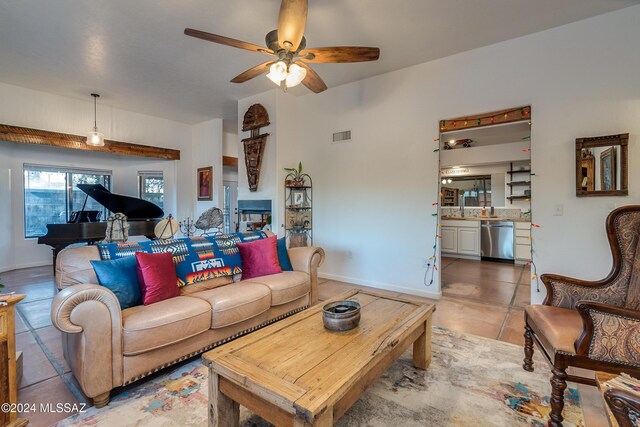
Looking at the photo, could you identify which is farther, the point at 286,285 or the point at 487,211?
the point at 487,211

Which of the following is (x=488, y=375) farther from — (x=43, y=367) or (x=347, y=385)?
(x=43, y=367)

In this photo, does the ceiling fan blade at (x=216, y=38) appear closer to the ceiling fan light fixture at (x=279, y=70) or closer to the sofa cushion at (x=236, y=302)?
the ceiling fan light fixture at (x=279, y=70)

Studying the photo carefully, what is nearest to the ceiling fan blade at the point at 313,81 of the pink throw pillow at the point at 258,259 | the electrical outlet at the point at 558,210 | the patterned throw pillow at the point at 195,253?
the pink throw pillow at the point at 258,259

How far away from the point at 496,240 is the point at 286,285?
205 inches

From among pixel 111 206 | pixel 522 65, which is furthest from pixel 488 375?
pixel 111 206

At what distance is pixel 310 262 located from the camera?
10.8 feet

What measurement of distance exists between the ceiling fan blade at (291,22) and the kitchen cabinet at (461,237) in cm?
562

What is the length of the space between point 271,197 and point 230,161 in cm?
254

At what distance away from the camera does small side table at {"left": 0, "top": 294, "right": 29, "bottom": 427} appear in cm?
146

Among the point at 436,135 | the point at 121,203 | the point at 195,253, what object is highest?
the point at 436,135

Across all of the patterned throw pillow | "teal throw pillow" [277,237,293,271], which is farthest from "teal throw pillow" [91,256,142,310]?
"teal throw pillow" [277,237,293,271]

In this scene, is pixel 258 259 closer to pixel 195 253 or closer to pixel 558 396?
pixel 195 253

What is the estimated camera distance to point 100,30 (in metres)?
3.07

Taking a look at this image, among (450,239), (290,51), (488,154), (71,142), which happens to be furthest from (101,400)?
(488,154)
